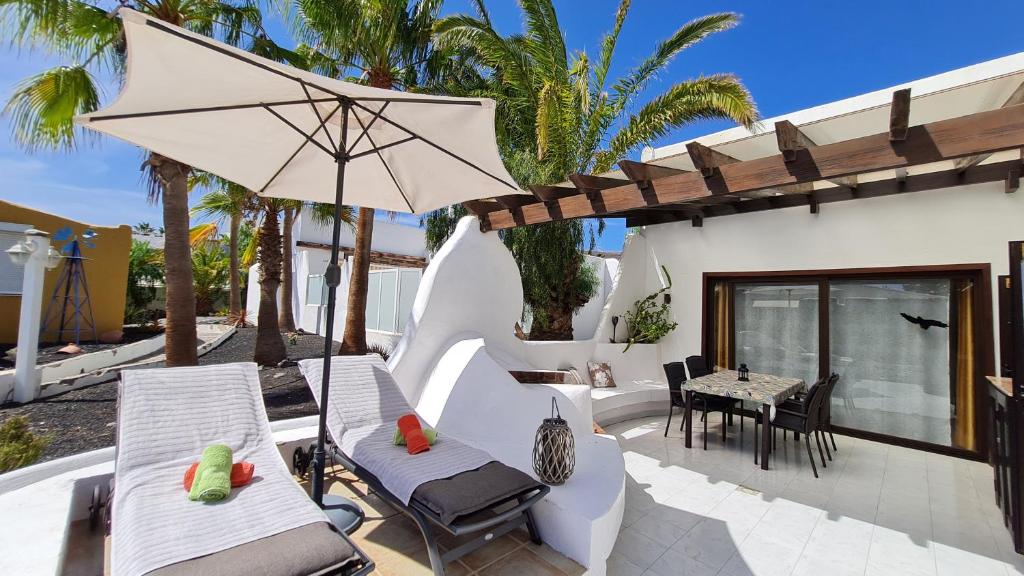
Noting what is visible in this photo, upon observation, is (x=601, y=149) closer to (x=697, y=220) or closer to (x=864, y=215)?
(x=697, y=220)

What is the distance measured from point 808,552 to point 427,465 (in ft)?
11.3

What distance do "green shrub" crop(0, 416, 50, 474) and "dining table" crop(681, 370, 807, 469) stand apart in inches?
303

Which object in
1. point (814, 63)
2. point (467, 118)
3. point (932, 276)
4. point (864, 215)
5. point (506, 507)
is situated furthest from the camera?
point (814, 63)

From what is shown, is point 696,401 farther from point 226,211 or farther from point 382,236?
point 382,236

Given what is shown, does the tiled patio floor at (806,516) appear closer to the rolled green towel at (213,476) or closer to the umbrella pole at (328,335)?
the umbrella pole at (328,335)

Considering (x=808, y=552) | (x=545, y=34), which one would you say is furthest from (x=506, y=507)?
(x=545, y=34)

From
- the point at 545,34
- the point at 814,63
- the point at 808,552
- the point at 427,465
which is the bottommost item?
the point at 808,552

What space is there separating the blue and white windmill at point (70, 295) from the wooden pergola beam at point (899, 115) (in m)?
17.8

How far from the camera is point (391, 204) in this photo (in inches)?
187

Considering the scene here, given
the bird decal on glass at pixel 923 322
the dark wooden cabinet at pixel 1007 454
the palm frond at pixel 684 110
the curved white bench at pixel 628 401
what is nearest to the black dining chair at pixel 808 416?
the dark wooden cabinet at pixel 1007 454

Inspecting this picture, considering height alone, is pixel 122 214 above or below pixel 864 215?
above

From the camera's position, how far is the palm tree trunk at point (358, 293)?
9.36m

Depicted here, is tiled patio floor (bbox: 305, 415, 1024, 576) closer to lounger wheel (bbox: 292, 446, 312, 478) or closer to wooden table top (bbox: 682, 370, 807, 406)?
lounger wheel (bbox: 292, 446, 312, 478)

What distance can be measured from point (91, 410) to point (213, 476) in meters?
7.25
